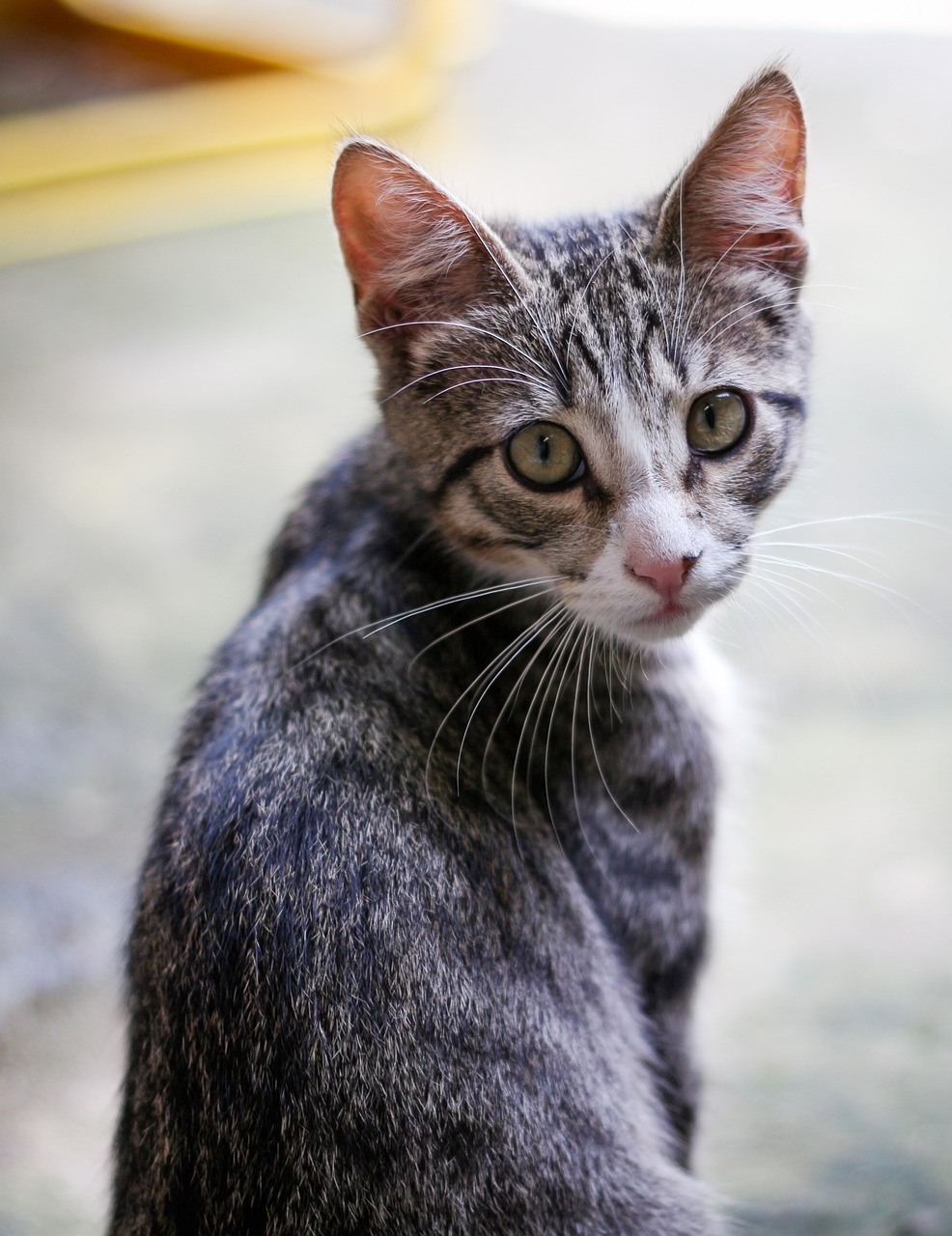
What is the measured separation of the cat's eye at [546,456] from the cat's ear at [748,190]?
0.40 m

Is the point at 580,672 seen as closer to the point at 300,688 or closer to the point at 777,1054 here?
the point at 300,688

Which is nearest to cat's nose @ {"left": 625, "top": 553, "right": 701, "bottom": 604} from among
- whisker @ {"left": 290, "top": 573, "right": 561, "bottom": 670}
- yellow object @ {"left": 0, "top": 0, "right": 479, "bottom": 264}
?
whisker @ {"left": 290, "top": 573, "right": 561, "bottom": 670}

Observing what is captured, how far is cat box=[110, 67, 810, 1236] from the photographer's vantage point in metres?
1.75

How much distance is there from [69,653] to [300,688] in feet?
7.60

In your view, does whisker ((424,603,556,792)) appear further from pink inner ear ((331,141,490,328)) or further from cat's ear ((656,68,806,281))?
cat's ear ((656,68,806,281))

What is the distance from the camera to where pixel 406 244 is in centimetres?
207

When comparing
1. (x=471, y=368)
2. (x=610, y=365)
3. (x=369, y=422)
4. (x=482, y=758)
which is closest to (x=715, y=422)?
(x=610, y=365)

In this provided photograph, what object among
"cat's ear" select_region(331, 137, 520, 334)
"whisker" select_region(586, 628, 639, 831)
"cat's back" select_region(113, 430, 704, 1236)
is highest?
"cat's ear" select_region(331, 137, 520, 334)

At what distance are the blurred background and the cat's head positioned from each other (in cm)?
20

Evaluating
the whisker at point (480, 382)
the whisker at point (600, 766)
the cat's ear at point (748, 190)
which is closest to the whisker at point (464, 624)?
the whisker at point (600, 766)

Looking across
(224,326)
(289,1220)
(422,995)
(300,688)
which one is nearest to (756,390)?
(300,688)

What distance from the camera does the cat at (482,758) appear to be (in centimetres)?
175

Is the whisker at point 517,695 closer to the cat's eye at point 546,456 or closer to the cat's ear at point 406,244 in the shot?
the cat's eye at point 546,456

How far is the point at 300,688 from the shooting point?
2.01 metres
